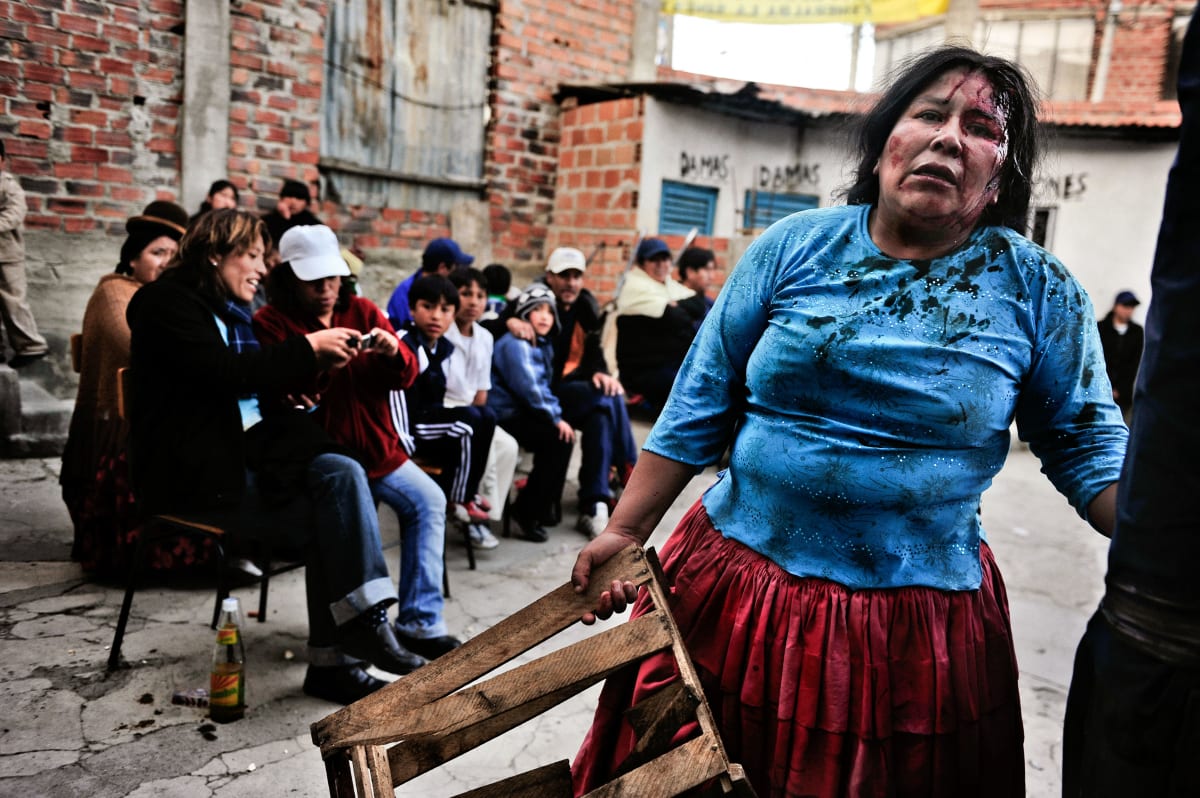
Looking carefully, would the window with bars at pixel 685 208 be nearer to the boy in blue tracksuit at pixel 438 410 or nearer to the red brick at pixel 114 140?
the red brick at pixel 114 140

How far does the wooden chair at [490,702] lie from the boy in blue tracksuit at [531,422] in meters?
3.34

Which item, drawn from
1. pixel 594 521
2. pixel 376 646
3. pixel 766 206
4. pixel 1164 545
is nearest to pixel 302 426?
pixel 376 646

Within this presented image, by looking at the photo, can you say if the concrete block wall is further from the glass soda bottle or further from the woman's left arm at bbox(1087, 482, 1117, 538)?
the woman's left arm at bbox(1087, 482, 1117, 538)

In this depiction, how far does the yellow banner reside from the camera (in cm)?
1061

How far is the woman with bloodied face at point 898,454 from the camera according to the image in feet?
5.12

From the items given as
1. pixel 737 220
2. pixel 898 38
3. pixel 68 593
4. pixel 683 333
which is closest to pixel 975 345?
pixel 68 593

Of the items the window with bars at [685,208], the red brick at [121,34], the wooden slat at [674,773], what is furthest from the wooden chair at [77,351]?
the window with bars at [685,208]

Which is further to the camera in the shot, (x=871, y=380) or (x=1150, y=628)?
(x=871, y=380)

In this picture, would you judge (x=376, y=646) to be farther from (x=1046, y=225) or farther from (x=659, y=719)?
(x=1046, y=225)

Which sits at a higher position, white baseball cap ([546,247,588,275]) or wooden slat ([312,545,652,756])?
white baseball cap ([546,247,588,275])

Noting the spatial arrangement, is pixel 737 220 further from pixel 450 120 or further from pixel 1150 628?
pixel 1150 628

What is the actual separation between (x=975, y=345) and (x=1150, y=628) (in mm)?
628

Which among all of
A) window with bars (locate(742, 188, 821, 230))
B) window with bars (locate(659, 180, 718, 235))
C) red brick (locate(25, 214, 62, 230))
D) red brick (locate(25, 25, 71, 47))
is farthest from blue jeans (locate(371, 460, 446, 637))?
window with bars (locate(742, 188, 821, 230))

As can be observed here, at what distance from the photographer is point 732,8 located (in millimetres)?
10609
